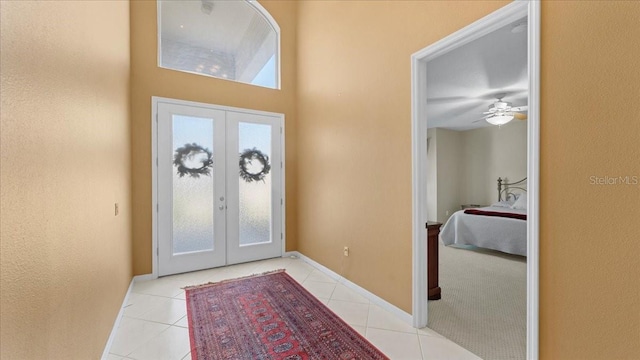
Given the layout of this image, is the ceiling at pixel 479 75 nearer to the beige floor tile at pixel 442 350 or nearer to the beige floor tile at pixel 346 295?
the beige floor tile at pixel 442 350

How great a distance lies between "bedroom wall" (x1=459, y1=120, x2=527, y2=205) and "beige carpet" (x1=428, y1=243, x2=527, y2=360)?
10.8ft

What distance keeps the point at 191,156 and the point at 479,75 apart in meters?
4.17

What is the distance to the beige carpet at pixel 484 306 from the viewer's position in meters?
2.03

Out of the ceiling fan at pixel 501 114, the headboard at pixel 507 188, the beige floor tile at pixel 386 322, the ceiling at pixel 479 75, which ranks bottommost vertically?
the beige floor tile at pixel 386 322

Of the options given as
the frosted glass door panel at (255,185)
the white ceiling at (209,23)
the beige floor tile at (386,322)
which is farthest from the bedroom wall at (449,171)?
the white ceiling at (209,23)

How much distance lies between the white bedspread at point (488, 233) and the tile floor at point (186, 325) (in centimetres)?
282

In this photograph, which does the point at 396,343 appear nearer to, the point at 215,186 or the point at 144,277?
the point at 215,186

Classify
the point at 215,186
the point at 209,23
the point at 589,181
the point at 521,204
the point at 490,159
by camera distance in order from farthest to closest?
1. the point at 490,159
2. the point at 521,204
3. the point at 209,23
4. the point at 215,186
5. the point at 589,181

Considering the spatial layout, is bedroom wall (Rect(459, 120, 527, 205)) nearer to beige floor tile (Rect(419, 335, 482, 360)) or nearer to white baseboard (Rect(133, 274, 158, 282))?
beige floor tile (Rect(419, 335, 482, 360))

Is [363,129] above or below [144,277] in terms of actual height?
above

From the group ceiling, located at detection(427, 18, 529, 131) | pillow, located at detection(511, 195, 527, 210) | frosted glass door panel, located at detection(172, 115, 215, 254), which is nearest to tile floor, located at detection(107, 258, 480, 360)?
frosted glass door panel, located at detection(172, 115, 215, 254)

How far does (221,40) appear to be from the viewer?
12.7 feet

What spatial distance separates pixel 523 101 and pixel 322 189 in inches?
172

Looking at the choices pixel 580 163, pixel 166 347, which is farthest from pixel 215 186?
pixel 580 163
